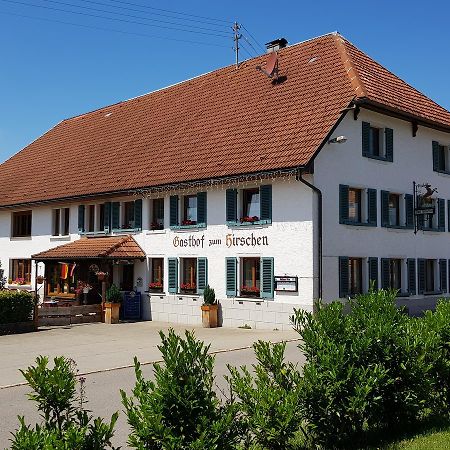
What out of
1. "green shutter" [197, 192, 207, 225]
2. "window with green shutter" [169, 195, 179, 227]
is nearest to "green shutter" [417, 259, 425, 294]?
"green shutter" [197, 192, 207, 225]

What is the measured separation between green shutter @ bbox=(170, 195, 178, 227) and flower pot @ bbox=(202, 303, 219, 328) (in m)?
3.76

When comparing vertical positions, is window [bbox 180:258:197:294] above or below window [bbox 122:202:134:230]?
below

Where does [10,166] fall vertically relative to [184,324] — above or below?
above

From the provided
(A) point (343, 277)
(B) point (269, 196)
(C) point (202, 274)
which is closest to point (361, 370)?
(A) point (343, 277)

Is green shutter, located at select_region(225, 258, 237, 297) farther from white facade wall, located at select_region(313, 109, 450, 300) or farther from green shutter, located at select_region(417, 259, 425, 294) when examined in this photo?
green shutter, located at select_region(417, 259, 425, 294)

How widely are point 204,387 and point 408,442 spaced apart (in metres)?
2.61

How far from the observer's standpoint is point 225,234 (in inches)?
850

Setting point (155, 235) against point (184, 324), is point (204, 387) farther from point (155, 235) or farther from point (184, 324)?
point (155, 235)

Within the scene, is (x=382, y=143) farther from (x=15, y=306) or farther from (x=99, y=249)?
(x=15, y=306)

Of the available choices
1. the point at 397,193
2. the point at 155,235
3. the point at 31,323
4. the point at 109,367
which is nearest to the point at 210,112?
the point at 155,235

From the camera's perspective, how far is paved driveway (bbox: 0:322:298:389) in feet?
44.5

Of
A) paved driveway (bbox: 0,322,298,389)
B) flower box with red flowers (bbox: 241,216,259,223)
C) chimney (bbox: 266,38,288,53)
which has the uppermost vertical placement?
chimney (bbox: 266,38,288,53)

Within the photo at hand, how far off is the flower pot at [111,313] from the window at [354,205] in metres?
9.13

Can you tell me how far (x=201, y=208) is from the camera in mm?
A: 22422
